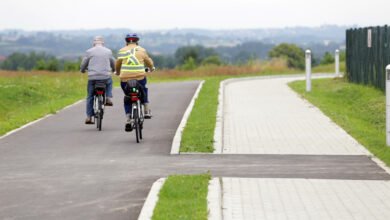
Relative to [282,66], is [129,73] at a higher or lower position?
higher

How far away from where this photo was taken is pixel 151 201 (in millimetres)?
9703

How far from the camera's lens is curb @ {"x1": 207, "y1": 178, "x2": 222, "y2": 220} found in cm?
911

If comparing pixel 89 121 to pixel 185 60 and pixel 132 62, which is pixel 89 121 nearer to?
Answer: pixel 132 62

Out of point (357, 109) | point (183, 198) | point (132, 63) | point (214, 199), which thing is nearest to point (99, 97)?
point (132, 63)

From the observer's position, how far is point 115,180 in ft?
37.9

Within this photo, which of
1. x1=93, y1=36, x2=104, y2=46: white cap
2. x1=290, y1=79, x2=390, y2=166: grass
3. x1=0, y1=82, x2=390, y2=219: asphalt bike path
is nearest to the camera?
x1=0, y1=82, x2=390, y2=219: asphalt bike path

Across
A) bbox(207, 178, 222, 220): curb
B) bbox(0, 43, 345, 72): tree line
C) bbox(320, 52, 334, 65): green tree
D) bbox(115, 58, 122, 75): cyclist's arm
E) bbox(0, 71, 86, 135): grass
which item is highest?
bbox(115, 58, 122, 75): cyclist's arm

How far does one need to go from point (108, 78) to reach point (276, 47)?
224ft

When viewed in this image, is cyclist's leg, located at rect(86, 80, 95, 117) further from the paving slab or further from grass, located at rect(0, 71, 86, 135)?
the paving slab

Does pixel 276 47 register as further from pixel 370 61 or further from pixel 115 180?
pixel 115 180

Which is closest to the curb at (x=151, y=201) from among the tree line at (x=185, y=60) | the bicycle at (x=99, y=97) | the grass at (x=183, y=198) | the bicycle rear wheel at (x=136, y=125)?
the grass at (x=183, y=198)

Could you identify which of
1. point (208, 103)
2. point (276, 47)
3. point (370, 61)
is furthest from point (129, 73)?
point (276, 47)

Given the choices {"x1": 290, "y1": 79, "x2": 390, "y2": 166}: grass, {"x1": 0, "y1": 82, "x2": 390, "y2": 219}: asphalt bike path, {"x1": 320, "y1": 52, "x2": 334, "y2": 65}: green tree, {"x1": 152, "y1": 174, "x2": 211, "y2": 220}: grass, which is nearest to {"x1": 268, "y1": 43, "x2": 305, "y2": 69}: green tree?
{"x1": 320, "y1": 52, "x2": 334, "y2": 65}: green tree

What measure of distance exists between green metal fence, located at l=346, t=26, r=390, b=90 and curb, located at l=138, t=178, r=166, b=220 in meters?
16.1
